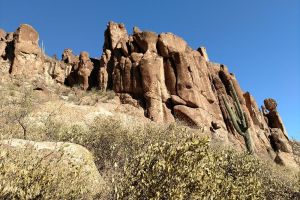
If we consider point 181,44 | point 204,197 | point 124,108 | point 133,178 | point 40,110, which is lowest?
point 204,197

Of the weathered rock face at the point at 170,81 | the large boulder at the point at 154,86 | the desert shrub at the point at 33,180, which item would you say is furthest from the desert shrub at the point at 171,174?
the large boulder at the point at 154,86

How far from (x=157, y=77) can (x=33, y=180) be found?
130 feet

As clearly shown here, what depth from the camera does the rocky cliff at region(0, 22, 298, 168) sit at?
1815 inches

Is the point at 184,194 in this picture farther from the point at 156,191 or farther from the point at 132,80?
the point at 132,80

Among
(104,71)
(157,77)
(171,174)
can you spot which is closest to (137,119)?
(157,77)

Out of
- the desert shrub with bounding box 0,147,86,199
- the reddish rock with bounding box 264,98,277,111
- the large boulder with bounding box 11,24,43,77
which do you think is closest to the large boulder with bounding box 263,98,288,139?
the reddish rock with bounding box 264,98,277,111

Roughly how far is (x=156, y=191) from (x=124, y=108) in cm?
3644

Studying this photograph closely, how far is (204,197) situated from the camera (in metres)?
8.38

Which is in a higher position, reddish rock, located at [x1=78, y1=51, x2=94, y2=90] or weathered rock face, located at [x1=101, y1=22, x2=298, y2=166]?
reddish rock, located at [x1=78, y1=51, x2=94, y2=90]

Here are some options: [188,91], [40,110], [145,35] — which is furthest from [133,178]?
[145,35]

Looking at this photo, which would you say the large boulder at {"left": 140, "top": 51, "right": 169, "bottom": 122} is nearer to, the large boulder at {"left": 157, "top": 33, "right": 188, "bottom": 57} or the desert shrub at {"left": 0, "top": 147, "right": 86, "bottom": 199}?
the large boulder at {"left": 157, "top": 33, "right": 188, "bottom": 57}

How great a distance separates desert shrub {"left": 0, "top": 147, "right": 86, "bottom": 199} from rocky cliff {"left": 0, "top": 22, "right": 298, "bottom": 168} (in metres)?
34.2

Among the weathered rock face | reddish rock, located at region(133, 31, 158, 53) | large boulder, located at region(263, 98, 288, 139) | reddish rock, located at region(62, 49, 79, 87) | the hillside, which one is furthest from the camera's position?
large boulder, located at region(263, 98, 288, 139)

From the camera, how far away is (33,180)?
7742 mm
